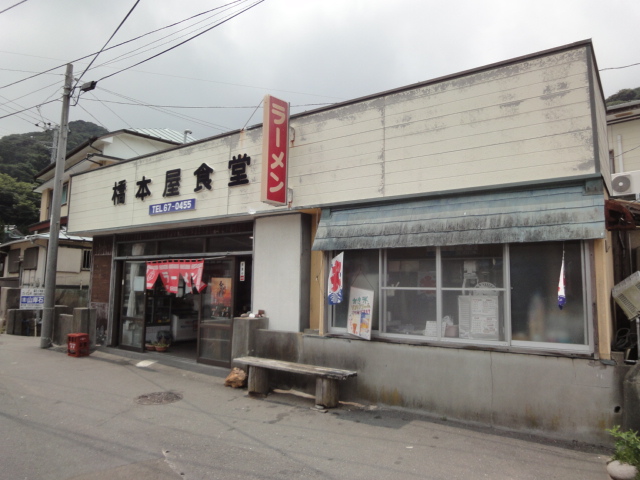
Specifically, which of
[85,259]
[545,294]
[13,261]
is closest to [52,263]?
[85,259]

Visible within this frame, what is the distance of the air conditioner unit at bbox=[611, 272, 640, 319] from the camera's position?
18.6ft

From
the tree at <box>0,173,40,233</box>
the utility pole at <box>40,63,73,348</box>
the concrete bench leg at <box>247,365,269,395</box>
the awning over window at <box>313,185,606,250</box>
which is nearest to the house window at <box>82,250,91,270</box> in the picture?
the utility pole at <box>40,63,73,348</box>

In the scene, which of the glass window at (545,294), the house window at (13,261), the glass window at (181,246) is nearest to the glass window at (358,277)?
the glass window at (545,294)

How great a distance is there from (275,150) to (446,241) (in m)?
3.74

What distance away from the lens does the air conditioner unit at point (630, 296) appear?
5.68m

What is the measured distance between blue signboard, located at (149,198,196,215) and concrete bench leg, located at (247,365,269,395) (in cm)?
437

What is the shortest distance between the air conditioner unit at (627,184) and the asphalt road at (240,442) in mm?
7042

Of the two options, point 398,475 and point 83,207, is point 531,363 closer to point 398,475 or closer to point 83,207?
point 398,475

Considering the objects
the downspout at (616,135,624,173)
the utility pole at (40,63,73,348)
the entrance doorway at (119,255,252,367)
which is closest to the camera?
the entrance doorway at (119,255,252,367)

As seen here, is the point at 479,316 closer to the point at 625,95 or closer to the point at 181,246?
the point at 181,246

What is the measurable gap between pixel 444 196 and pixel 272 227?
3826mm

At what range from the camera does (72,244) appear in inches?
760

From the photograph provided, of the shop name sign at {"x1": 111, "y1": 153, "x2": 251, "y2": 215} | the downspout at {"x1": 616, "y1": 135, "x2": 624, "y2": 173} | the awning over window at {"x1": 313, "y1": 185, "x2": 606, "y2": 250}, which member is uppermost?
the downspout at {"x1": 616, "y1": 135, "x2": 624, "y2": 173}

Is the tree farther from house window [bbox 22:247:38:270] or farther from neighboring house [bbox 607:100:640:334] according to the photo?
neighboring house [bbox 607:100:640:334]
